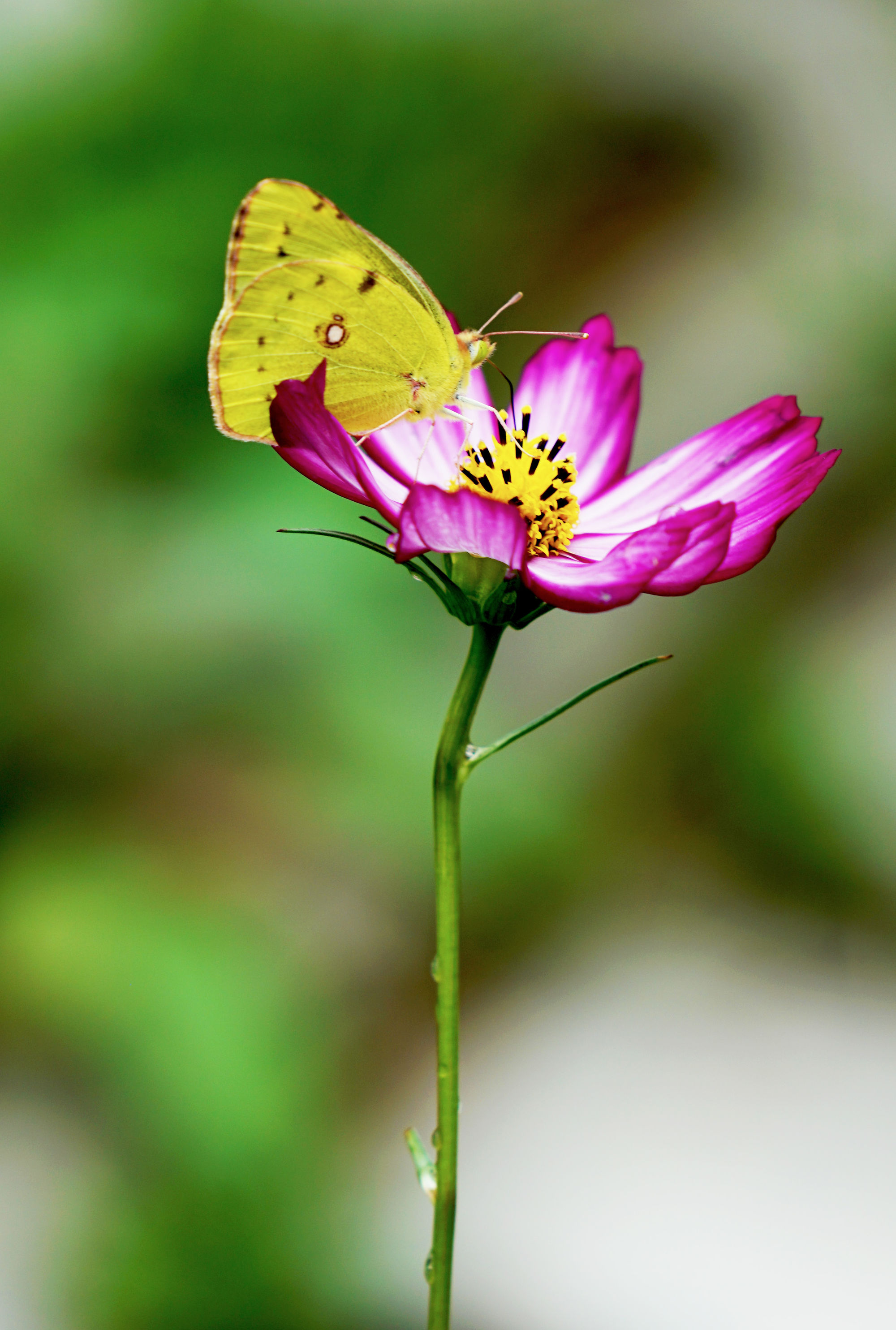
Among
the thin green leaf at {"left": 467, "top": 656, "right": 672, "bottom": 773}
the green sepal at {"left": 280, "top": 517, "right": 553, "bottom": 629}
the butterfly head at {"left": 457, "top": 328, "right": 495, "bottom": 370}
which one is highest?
the butterfly head at {"left": 457, "top": 328, "right": 495, "bottom": 370}

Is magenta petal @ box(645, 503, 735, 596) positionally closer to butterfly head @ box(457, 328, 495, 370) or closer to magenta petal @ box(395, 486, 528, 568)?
magenta petal @ box(395, 486, 528, 568)

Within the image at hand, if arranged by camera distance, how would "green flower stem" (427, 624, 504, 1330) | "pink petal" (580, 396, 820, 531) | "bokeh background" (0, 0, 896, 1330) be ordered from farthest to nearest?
"bokeh background" (0, 0, 896, 1330)
"pink petal" (580, 396, 820, 531)
"green flower stem" (427, 624, 504, 1330)

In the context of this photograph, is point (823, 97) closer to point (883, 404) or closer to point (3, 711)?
point (883, 404)

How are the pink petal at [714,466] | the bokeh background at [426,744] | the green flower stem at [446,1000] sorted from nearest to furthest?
the green flower stem at [446,1000]
the pink petal at [714,466]
the bokeh background at [426,744]

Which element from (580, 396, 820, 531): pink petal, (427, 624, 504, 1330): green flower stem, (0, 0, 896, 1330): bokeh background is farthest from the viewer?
(0, 0, 896, 1330): bokeh background

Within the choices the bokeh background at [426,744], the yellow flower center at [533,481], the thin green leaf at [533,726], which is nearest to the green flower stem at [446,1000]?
the thin green leaf at [533,726]

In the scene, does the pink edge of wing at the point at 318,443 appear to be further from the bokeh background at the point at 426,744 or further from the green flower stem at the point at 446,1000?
the bokeh background at the point at 426,744

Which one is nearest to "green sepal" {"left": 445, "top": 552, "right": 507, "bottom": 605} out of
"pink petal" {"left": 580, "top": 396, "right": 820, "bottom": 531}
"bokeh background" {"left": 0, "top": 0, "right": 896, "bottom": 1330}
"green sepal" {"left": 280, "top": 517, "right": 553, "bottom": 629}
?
"green sepal" {"left": 280, "top": 517, "right": 553, "bottom": 629}

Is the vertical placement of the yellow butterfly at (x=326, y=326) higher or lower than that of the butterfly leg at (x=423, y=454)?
higher
